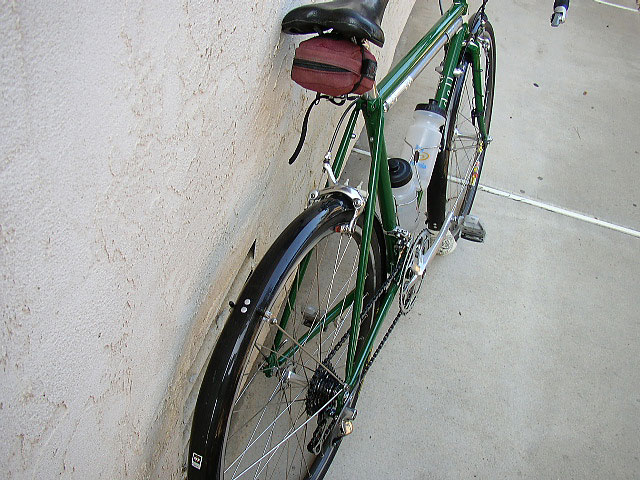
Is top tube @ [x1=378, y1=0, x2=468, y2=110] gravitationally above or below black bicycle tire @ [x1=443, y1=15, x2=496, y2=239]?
above

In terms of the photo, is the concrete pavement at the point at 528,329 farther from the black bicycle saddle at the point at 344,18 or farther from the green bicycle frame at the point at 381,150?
the black bicycle saddle at the point at 344,18

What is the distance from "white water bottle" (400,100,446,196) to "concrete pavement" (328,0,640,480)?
611 millimetres

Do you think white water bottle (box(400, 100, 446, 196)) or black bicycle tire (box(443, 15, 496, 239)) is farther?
black bicycle tire (box(443, 15, 496, 239))

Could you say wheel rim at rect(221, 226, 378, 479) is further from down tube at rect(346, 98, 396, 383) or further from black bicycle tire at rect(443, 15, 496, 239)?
black bicycle tire at rect(443, 15, 496, 239)

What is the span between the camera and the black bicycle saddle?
4.00ft

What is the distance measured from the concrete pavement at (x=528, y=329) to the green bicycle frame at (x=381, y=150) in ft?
1.40

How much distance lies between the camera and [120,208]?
90 centimetres

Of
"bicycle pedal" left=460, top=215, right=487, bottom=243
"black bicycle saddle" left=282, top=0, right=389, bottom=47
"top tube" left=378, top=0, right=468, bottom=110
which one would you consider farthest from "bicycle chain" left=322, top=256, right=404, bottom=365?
"bicycle pedal" left=460, top=215, right=487, bottom=243

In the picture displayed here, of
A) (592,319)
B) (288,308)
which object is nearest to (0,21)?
(288,308)

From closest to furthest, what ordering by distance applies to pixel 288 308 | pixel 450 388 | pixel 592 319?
1. pixel 288 308
2. pixel 450 388
3. pixel 592 319

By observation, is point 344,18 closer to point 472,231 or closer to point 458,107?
point 458,107

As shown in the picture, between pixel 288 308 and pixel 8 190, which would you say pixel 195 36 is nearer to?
pixel 8 190

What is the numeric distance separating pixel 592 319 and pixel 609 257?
1.27ft

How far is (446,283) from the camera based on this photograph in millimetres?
2414
